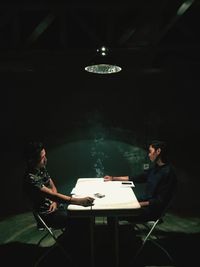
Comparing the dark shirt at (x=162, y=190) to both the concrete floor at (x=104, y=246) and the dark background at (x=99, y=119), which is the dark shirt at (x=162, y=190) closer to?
the concrete floor at (x=104, y=246)

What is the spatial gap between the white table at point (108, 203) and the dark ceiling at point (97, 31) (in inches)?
92.2

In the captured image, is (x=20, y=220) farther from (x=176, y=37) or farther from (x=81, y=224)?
(x=176, y=37)

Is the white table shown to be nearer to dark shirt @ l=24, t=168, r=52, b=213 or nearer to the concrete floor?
dark shirt @ l=24, t=168, r=52, b=213

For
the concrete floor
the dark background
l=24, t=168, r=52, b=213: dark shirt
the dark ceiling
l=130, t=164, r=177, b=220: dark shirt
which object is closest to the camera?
l=24, t=168, r=52, b=213: dark shirt

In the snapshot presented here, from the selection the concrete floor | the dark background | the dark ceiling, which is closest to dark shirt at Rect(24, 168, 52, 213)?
the concrete floor

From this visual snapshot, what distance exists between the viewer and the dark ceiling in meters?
4.04

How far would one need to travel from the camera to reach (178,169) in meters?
5.99

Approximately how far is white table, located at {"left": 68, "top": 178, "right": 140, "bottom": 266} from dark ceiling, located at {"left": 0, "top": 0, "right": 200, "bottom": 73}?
7.69 ft

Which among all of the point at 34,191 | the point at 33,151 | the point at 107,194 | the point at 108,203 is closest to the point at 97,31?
the point at 33,151

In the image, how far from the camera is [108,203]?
9.20 ft

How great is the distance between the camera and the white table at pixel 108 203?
256 cm

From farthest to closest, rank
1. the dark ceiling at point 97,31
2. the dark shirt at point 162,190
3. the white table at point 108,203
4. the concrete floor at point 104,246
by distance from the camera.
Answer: the dark ceiling at point 97,31
the concrete floor at point 104,246
the dark shirt at point 162,190
the white table at point 108,203

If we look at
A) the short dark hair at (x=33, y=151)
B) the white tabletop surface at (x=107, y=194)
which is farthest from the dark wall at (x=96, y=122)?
the short dark hair at (x=33, y=151)

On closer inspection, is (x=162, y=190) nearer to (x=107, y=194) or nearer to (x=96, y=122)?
(x=107, y=194)
